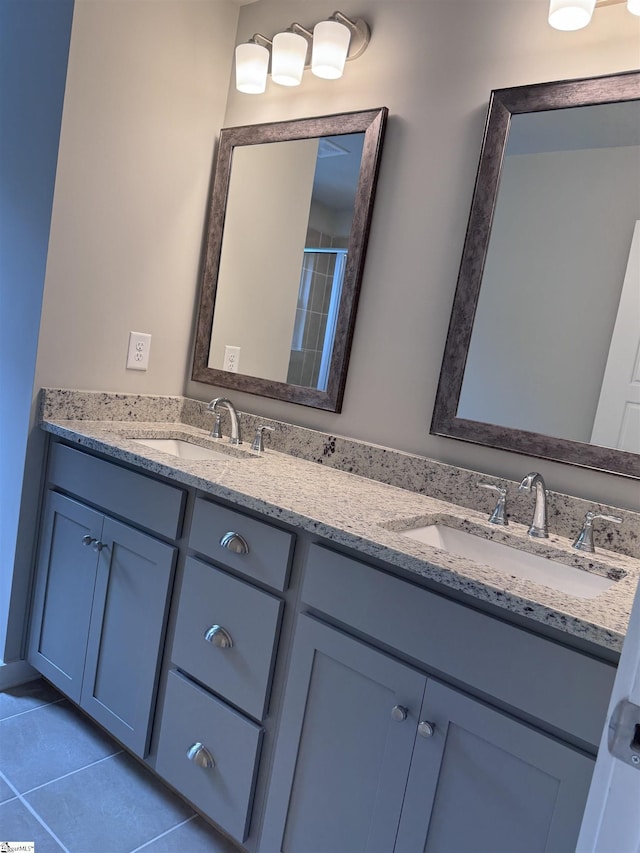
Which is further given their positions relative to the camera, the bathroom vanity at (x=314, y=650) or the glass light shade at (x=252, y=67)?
the glass light shade at (x=252, y=67)

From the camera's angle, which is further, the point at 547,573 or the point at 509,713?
the point at 547,573

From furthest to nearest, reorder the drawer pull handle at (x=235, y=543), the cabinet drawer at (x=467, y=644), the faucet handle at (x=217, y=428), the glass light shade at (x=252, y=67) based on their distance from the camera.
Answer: the faucet handle at (x=217, y=428), the glass light shade at (x=252, y=67), the drawer pull handle at (x=235, y=543), the cabinet drawer at (x=467, y=644)

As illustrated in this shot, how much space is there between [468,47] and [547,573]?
1306 mm

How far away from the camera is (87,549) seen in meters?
1.73

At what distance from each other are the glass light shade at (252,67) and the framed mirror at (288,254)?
0.41 ft

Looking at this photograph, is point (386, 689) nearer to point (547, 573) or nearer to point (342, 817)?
point (342, 817)

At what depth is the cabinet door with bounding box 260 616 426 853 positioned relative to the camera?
1.09m

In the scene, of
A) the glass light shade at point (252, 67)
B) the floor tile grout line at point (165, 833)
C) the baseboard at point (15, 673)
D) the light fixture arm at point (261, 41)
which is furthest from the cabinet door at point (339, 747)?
the light fixture arm at point (261, 41)

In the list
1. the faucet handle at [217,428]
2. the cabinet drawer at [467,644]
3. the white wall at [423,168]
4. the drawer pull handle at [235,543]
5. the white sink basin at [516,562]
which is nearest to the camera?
the cabinet drawer at [467,644]

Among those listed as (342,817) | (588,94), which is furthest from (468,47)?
(342,817)

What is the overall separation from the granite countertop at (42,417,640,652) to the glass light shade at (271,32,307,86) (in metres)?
1.11

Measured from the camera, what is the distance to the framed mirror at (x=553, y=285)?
135 cm

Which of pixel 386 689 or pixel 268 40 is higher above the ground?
pixel 268 40

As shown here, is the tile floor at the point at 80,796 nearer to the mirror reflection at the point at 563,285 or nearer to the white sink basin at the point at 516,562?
the white sink basin at the point at 516,562
